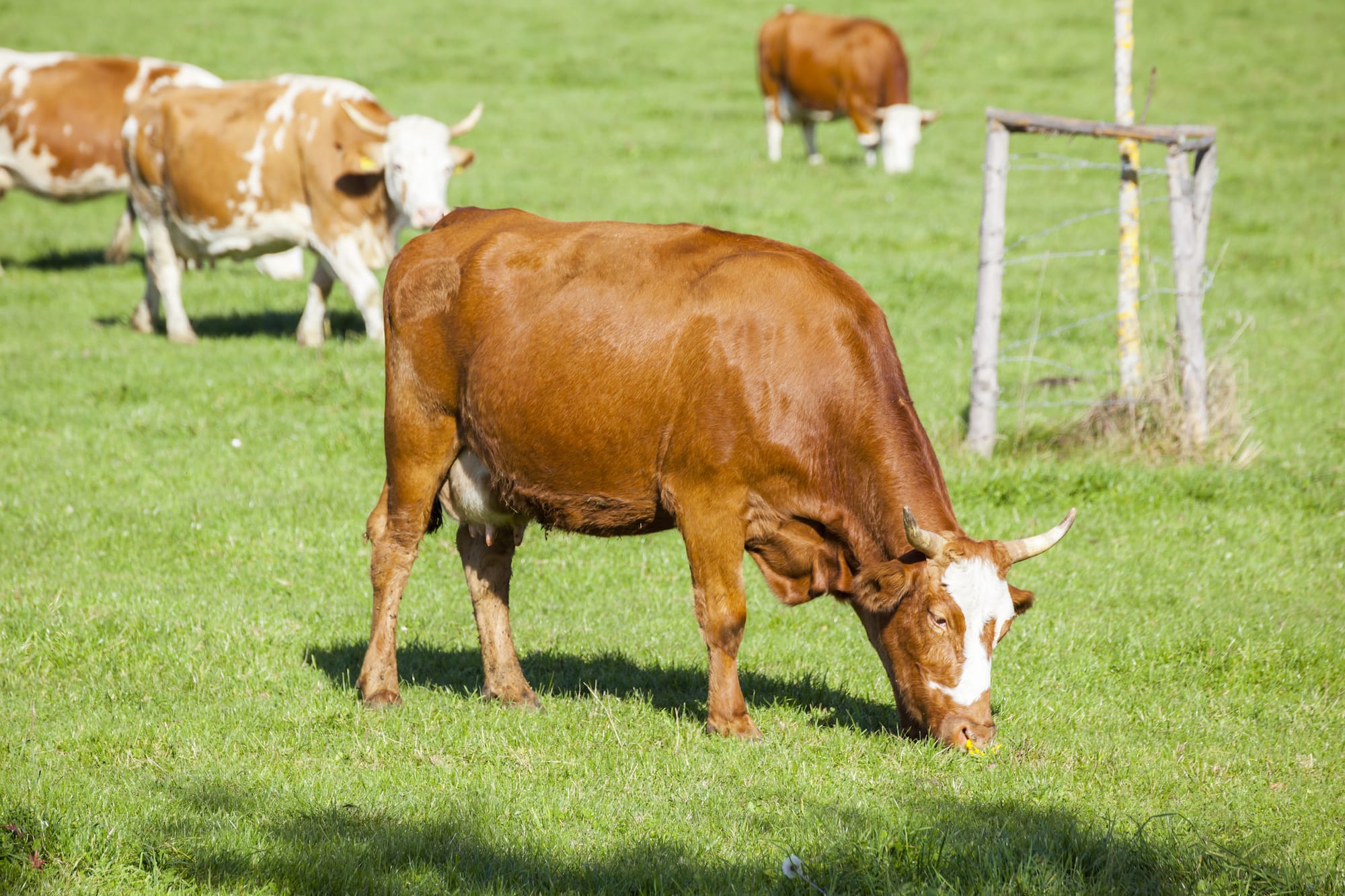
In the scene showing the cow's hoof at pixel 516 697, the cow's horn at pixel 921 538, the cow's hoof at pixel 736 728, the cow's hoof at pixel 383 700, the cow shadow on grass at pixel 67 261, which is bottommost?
the cow's hoof at pixel 516 697

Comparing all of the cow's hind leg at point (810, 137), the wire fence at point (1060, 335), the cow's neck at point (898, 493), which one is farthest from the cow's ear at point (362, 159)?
the cow's hind leg at point (810, 137)

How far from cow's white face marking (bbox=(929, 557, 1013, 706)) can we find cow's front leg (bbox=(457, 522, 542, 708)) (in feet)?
6.75

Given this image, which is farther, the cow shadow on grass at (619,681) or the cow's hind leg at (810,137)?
the cow's hind leg at (810,137)

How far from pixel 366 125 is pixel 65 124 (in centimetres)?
536

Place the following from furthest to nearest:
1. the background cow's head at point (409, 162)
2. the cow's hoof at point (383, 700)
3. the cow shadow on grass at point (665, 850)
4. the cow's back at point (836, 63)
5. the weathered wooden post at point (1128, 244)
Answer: the cow's back at point (836, 63), the background cow's head at point (409, 162), the weathered wooden post at point (1128, 244), the cow's hoof at point (383, 700), the cow shadow on grass at point (665, 850)

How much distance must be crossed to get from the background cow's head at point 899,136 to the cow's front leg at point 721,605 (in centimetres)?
1748

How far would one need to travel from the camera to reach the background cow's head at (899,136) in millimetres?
22562

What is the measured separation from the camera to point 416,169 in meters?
13.5

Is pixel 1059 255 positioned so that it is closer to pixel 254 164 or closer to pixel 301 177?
pixel 301 177

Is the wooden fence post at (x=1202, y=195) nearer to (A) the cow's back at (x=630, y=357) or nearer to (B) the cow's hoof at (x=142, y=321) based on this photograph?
(A) the cow's back at (x=630, y=357)

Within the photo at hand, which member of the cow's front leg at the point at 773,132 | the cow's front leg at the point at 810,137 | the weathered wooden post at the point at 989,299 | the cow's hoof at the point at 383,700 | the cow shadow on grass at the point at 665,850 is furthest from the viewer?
the cow's front leg at the point at 810,137

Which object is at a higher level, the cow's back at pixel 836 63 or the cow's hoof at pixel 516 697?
the cow's back at pixel 836 63

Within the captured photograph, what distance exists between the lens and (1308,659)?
6.91 meters

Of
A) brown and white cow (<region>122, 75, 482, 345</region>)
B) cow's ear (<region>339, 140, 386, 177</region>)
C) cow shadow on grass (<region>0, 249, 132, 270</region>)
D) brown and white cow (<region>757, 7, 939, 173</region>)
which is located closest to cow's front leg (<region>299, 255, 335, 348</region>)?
brown and white cow (<region>122, 75, 482, 345</region>)
